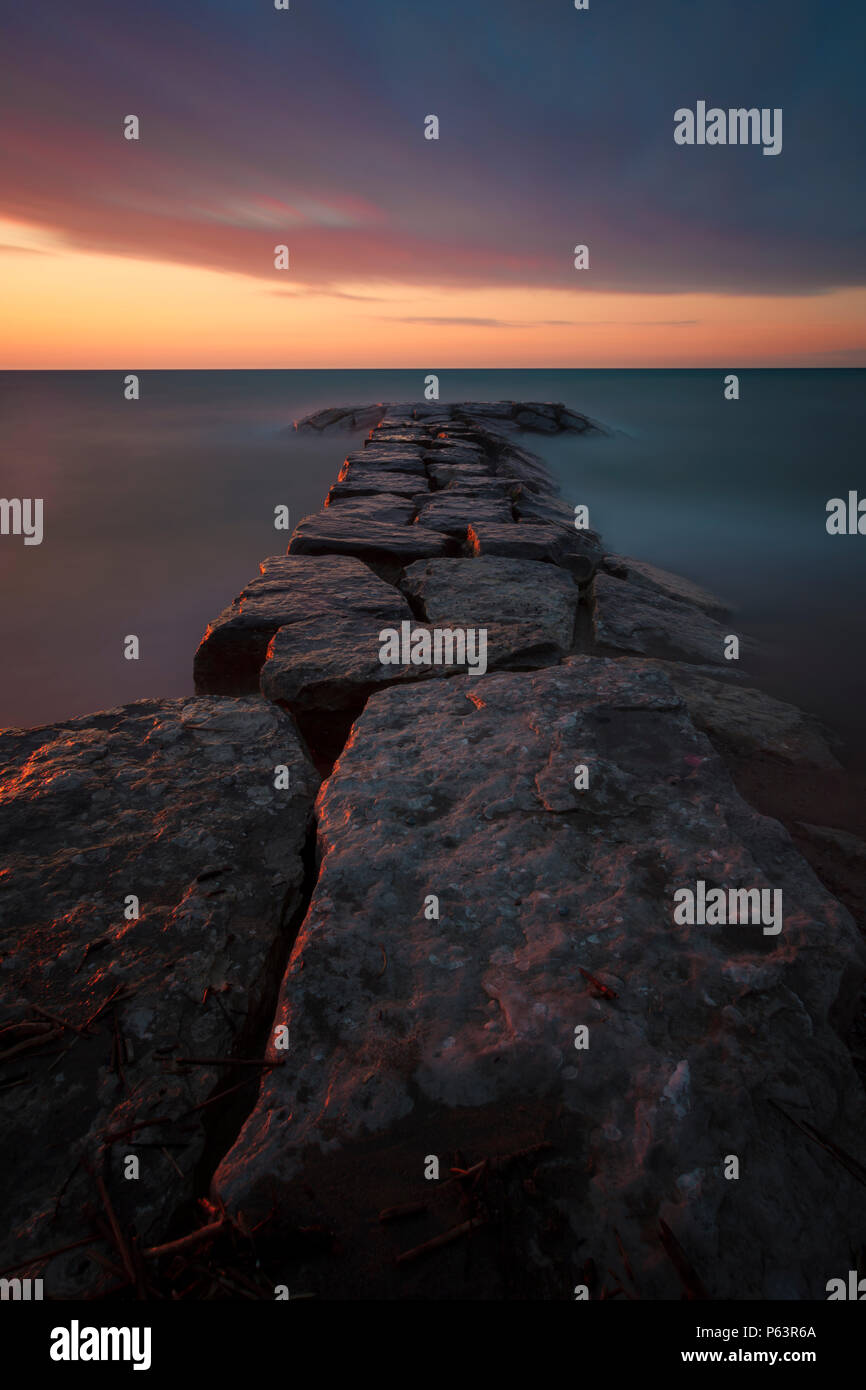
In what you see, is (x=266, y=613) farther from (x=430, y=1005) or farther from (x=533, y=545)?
(x=430, y=1005)

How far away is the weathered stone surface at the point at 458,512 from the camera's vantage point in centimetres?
361

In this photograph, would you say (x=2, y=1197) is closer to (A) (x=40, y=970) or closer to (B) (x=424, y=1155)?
(A) (x=40, y=970)

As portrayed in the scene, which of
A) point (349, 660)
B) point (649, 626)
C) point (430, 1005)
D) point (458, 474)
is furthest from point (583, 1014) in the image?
point (458, 474)

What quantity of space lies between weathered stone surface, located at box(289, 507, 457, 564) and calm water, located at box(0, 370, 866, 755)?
969 mm

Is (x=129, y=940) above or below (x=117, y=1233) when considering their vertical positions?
above

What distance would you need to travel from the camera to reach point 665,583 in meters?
4.04

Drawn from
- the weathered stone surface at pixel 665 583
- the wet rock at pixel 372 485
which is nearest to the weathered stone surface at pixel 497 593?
the weathered stone surface at pixel 665 583

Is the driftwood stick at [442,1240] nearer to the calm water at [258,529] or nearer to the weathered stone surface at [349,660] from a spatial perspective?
the weathered stone surface at [349,660]

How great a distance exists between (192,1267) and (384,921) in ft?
1.68

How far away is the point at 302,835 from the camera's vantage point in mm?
1433

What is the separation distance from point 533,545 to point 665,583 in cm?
122

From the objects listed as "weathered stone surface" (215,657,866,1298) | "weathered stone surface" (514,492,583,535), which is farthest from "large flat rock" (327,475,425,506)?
"weathered stone surface" (215,657,866,1298)

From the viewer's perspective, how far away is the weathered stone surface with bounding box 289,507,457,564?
3.18m
